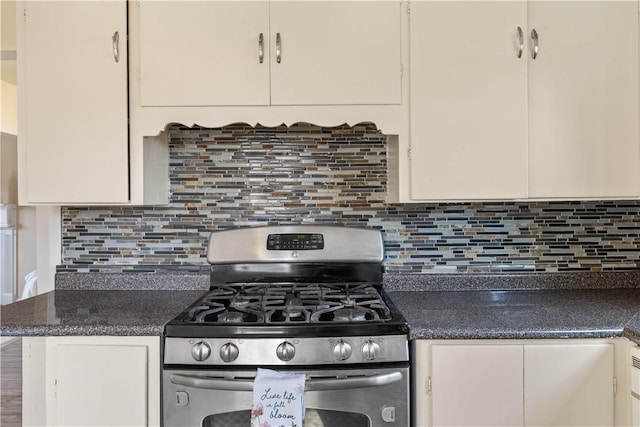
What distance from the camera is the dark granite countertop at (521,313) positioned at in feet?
4.59

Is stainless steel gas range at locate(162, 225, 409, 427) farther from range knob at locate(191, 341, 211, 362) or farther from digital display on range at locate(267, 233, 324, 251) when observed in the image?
digital display on range at locate(267, 233, 324, 251)

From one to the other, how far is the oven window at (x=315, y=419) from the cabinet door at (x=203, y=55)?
3.50 ft

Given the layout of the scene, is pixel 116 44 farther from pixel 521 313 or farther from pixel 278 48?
pixel 521 313

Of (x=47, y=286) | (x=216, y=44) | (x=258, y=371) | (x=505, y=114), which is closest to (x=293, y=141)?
(x=216, y=44)

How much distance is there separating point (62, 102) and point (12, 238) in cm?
203

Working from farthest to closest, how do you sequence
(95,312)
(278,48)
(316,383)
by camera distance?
1. (278,48)
2. (95,312)
3. (316,383)

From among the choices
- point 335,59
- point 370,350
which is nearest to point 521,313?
point 370,350

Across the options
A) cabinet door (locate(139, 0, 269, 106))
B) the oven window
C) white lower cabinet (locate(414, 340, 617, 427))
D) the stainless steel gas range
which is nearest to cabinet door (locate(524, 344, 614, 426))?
white lower cabinet (locate(414, 340, 617, 427))

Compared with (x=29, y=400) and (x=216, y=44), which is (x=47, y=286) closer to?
(x=29, y=400)

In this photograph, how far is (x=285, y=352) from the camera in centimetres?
136

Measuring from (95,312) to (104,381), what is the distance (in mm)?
262

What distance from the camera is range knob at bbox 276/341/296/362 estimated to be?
1363 mm

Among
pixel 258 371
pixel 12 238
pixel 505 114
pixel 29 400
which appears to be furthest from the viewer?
pixel 12 238

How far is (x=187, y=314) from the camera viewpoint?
1521 mm
